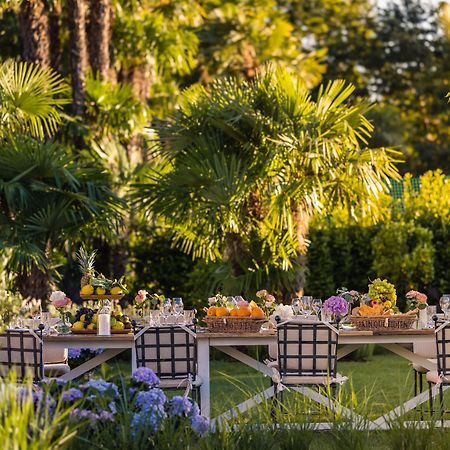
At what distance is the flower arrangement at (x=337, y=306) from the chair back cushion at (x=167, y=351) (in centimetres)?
105

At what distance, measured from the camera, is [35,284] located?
1312 cm

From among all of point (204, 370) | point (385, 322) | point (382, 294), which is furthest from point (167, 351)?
point (382, 294)

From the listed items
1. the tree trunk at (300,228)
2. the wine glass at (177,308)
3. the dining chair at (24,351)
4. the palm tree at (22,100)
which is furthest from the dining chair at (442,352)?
the palm tree at (22,100)

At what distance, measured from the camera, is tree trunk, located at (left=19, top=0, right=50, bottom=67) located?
15.0 meters

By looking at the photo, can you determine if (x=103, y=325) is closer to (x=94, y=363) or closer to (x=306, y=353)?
(x=94, y=363)

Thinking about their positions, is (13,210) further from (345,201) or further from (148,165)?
(345,201)

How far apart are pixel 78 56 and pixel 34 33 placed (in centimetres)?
72

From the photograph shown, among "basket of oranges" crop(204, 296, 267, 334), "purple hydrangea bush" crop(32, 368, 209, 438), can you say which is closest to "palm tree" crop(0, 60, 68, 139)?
"basket of oranges" crop(204, 296, 267, 334)

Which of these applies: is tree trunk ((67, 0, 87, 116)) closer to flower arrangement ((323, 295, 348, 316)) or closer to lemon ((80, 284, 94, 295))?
lemon ((80, 284, 94, 295))

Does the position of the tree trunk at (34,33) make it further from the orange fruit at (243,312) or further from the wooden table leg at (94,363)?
the orange fruit at (243,312)

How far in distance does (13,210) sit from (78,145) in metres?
2.45

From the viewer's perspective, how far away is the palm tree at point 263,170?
41.4ft

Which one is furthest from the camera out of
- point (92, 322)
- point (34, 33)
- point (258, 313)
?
point (34, 33)

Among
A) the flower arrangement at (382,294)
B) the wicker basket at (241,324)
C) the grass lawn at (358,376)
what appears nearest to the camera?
the wicker basket at (241,324)
